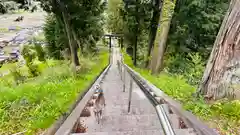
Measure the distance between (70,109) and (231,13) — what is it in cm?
304

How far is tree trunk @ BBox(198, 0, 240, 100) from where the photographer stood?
3.31 metres

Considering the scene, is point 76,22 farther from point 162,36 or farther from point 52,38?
point 162,36

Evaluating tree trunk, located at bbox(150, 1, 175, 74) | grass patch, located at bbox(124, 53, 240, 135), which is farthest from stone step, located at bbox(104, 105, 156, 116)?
tree trunk, located at bbox(150, 1, 175, 74)

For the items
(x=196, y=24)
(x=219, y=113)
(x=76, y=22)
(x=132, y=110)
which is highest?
(x=76, y=22)

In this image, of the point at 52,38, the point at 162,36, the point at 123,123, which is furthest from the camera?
the point at 52,38

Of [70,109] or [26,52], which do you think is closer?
[70,109]

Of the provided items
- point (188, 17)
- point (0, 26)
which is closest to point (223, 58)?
point (188, 17)

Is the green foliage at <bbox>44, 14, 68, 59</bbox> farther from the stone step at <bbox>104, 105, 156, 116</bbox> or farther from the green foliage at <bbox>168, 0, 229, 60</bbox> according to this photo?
the stone step at <bbox>104, 105, 156, 116</bbox>

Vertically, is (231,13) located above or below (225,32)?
above

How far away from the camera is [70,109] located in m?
3.55

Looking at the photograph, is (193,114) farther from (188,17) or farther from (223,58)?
(188,17)

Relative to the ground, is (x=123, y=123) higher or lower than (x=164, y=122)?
lower

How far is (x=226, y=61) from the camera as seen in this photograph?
341cm

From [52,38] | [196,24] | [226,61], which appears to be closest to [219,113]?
[226,61]
